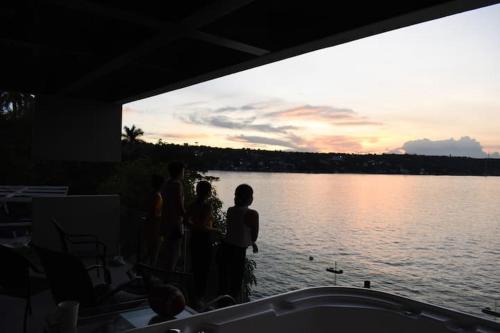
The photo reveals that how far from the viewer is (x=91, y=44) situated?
4.07 metres

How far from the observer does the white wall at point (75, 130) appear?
652 cm

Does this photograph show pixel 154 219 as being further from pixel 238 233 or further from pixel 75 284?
pixel 75 284

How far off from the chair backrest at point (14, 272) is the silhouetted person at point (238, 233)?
61.6 inches

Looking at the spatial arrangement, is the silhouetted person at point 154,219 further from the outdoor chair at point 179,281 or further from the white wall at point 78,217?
the white wall at point 78,217

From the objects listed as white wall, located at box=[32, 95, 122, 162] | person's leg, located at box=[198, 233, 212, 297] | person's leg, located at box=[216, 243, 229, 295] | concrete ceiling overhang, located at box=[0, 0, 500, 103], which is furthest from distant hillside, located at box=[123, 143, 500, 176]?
person's leg, located at box=[216, 243, 229, 295]

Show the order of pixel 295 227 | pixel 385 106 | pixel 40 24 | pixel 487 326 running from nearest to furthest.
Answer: pixel 487 326, pixel 40 24, pixel 295 227, pixel 385 106

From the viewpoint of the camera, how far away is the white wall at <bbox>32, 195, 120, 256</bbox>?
5.79 m

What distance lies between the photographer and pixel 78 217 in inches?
238

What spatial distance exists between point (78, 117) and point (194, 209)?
12.9 ft

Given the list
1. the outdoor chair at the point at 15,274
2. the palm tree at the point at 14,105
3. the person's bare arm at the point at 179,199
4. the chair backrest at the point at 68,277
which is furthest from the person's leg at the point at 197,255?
the palm tree at the point at 14,105

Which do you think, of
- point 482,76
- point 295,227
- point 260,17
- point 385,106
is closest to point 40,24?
point 260,17

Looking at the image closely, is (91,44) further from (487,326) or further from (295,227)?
(295,227)

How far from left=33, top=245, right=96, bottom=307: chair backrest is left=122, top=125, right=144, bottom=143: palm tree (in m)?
40.2

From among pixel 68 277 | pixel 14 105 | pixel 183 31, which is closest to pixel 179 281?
pixel 68 277
